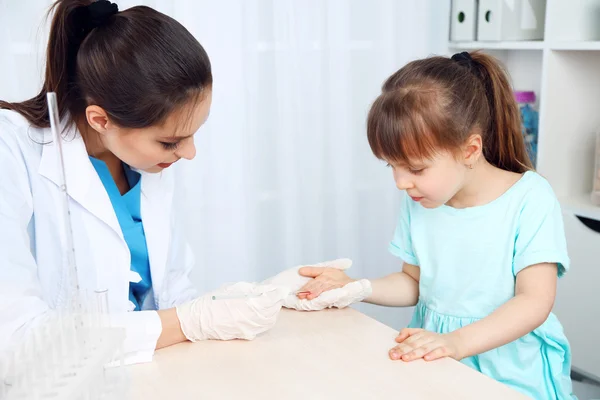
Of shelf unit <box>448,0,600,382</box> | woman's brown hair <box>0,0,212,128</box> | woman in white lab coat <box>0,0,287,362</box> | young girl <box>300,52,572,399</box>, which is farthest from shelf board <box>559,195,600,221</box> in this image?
woman's brown hair <box>0,0,212,128</box>

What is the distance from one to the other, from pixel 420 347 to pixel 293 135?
1.26m

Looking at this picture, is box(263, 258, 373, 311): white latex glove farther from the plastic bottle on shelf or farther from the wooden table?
the plastic bottle on shelf

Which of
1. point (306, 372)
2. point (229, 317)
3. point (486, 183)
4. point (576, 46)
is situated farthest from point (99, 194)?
point (576, 46)

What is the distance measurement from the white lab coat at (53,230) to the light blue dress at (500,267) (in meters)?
0.59

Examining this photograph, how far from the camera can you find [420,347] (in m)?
1.05

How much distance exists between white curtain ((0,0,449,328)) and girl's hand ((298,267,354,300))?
823 mm

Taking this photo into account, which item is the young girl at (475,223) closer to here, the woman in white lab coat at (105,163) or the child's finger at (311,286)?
the child's finger at (311,286)

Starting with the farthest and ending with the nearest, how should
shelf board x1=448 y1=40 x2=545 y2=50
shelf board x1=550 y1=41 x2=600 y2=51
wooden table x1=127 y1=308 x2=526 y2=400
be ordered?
shelf board x1=448 y1=40 x2=545 y2=50, shelf board x1=550 y1=41 x2=600 y2=51, wooden table x1=127 y1=308 x2=526 y2=400

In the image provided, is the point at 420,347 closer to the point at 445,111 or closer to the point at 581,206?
the point at 445,111

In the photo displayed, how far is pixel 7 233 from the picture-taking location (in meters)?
1.11

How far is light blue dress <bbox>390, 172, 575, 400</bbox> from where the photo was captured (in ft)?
4.19

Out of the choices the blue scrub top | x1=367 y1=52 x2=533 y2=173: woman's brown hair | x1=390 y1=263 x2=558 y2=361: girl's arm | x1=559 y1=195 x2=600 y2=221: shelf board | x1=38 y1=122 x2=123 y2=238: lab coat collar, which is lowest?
x1=559 y1=195 x2=600 y2=221: shelf board

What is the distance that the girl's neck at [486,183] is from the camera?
1334 mm

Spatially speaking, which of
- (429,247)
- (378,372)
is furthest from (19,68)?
(378,372)
